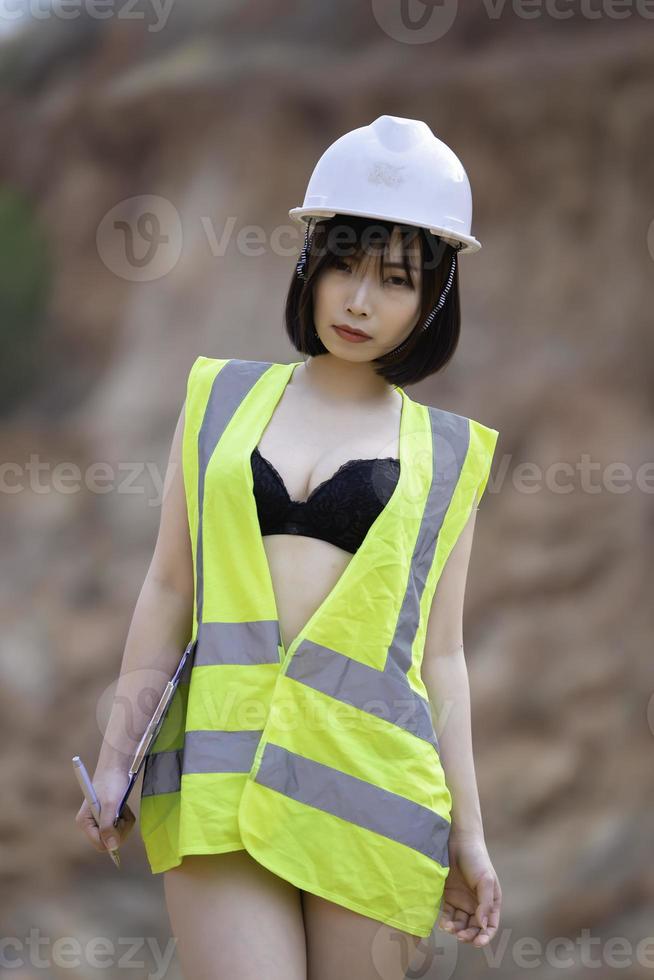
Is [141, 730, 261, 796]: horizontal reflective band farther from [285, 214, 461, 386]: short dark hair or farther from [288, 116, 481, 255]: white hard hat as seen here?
[288, 116, 481, 255]: white hard hat

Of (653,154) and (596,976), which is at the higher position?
(653,154)

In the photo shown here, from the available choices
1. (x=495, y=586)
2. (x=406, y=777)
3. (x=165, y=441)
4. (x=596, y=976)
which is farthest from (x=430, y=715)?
(x=165, y=441)

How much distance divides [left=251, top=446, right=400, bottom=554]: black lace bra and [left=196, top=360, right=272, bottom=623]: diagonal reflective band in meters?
0.07

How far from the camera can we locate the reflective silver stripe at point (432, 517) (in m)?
1.80

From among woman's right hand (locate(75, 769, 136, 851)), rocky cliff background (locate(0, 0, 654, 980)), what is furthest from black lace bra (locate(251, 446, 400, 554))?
rocky cliff background (locate(0, 0, 654, 980))

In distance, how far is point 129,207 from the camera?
18.8ft

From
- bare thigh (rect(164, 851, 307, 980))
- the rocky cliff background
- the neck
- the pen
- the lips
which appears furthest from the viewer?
the rocky cliff background

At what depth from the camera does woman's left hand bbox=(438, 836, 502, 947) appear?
72.6 inches

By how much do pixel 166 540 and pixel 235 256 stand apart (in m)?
4.03

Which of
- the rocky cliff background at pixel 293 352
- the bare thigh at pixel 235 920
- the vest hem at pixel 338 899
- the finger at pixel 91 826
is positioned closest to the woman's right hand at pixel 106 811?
the finger at pixel 91 826

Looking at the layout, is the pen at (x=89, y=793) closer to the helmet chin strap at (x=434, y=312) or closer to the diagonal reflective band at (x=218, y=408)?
the diagonal reflective band at (x=218, y=408)

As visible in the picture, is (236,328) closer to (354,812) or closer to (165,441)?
(165,441)

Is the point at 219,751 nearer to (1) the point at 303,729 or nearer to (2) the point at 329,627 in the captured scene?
(1) the point at 303,729

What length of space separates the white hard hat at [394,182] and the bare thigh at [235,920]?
898mm
